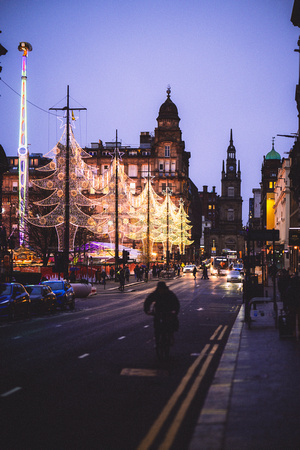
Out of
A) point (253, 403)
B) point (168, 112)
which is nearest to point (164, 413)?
point (253, 403)

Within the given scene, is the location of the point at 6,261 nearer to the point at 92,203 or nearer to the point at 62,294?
the point at 62,294

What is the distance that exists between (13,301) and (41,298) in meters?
3.96

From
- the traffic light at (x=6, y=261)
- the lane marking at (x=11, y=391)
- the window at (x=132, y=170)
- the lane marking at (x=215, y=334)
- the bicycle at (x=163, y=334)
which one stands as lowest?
the lane marking at (x=215, y=334)

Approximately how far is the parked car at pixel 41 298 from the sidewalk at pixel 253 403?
47.9 ft

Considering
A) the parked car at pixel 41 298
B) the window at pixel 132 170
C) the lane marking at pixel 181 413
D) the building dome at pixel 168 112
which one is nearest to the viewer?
the lane marking at pixel 181 413

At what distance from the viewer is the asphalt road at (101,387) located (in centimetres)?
692

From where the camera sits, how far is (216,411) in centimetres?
796

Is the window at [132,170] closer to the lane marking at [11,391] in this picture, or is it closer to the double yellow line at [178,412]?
the double yellow line at [178,412]

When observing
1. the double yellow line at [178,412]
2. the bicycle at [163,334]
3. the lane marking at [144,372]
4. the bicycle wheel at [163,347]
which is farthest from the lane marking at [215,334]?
the lane marking at [144,372]

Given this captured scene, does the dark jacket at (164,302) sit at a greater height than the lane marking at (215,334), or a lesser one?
greater

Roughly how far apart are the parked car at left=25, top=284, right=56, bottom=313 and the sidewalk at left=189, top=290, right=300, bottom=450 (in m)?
14.6

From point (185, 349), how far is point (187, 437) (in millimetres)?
8117

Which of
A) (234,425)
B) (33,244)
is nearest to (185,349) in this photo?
(234,425)

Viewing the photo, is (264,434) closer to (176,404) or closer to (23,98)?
(176,404)
